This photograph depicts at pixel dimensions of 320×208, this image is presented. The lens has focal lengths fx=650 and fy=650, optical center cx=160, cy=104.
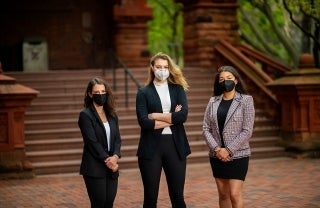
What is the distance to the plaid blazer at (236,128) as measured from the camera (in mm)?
6352

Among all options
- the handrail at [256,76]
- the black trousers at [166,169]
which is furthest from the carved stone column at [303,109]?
the black trousers at [166,169]

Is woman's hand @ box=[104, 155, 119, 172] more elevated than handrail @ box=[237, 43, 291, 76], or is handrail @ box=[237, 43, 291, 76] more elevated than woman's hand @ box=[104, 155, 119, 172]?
handrail @ box=[237, 43, 291, 76]

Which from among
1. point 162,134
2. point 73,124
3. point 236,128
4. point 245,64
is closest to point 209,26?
point 245,64

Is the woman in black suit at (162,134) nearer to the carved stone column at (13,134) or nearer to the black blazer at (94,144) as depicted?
the black blazer at (94,144)

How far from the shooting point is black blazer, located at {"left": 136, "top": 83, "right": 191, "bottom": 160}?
657cm

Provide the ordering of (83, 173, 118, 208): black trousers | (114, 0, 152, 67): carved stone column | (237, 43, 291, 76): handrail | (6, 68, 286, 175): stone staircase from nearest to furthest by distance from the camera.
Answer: (83, 173, 118, 208): black trousers < (6, 68, 286, 175): stone staircase < (237, 43, 291, 76): handrail < (114, 0, 152, 67): carved stone column

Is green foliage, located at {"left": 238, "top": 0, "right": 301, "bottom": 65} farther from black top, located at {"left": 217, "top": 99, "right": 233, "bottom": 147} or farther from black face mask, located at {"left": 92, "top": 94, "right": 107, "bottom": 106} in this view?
black face mask, located at {"left": 92, "top": 94, "right": 107, "bottom": 106}

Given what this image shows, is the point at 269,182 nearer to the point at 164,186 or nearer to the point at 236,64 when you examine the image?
the point at 164,186

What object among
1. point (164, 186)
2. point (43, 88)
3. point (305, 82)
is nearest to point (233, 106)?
point (164, 186)

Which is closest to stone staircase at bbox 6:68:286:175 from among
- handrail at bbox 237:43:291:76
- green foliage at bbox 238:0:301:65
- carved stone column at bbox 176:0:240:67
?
carved stone column at bbox 176:0:240:67

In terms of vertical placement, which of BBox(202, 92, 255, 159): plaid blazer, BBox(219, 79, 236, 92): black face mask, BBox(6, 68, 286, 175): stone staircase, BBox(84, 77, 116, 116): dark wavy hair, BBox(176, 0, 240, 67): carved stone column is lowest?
Answer: BBox(6, 68, 286, 175): stone staircase

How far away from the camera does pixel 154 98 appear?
6695 millimetres

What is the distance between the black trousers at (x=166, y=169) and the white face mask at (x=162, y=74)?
60 cm

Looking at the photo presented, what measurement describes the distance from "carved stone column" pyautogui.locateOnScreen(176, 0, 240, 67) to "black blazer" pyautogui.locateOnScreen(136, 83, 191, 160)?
36.1 feet
